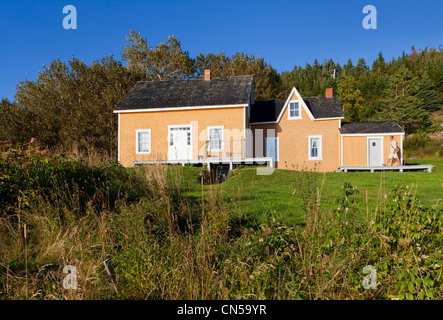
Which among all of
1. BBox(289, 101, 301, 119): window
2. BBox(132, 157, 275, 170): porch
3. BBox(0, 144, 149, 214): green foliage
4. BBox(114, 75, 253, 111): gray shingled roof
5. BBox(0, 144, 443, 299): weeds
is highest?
BBox(114, 75, 253, 111): gray shingled roof

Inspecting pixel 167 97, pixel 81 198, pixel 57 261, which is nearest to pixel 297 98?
pixel 167 97

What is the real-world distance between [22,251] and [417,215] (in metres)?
4.85

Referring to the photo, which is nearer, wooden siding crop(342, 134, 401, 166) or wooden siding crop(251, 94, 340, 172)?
wooden siding crop(342, 134, 401, 166)

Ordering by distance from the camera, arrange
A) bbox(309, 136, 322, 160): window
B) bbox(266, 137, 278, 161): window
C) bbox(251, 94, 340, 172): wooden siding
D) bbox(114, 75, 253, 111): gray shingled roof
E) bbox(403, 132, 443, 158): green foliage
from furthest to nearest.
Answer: bbox(403, 132, 443, 158): green foliage
bbox(266, 137, 278, 161): window
bbox(309, 136, 322, 160): window
bbox(251, 94, 340, 172): wooden siding
bbox(114, 75, 253, 111): gray shingled roof

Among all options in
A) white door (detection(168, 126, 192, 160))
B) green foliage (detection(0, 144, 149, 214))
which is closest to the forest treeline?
white door (detection(168, 126, 192, 160))

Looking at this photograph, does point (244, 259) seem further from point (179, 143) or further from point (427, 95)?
point (427, 95)

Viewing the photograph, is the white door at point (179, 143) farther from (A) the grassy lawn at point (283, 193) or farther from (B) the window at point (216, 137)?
(A) the grassy lawn at point (283, 193)

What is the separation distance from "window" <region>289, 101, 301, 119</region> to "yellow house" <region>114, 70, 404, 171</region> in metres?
0.06

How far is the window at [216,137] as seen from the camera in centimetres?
1812

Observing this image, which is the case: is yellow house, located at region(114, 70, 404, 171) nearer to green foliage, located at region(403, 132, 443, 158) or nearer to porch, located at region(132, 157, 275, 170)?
porch, located at region(132, 157, 275, 170)

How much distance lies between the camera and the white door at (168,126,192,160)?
18.5 m

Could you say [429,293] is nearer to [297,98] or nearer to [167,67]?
[297,98]

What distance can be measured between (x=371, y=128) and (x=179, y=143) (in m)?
12.5
